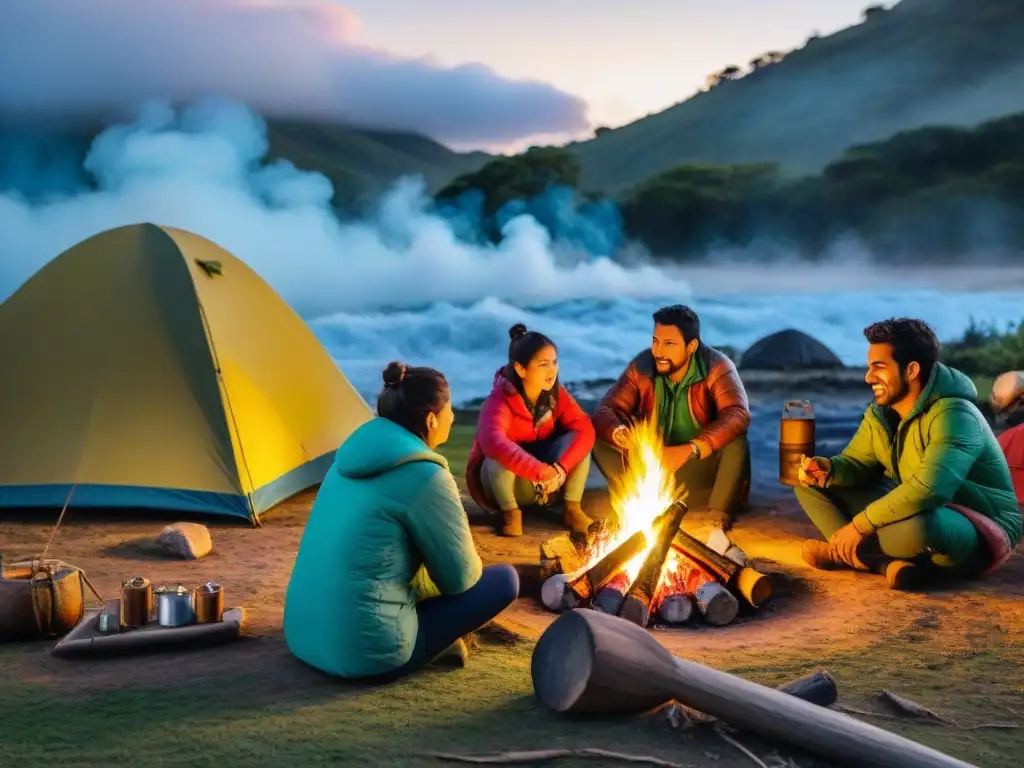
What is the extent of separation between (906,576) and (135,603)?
348 centimetres

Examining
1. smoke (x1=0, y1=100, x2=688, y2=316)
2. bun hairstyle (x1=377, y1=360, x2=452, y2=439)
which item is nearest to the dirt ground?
bun hairstyle (x1=377, y1=360, x2=452, y2=439)

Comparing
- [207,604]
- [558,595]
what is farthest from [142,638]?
[558,595]

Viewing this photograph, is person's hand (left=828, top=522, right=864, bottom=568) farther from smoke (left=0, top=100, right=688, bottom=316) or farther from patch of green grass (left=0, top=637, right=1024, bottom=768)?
smoke (left=0, top=100, right=688, bottom=316)

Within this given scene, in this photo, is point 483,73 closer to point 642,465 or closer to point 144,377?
point 144,377

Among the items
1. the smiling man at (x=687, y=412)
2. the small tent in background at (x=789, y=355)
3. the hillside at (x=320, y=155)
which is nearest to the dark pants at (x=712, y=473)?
the smiling man at (x=687, y=412)

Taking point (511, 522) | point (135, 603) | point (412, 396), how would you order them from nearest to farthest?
point (412, 396) < point (135, 603) < point (511, 522)

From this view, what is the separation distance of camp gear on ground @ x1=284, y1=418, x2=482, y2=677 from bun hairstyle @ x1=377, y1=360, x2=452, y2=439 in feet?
0.16

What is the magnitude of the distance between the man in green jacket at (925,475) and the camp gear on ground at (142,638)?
3.00 metres

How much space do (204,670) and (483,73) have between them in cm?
934

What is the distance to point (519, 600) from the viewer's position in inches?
213

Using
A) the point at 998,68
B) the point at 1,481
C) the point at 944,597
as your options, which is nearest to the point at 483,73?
the point at 998,68

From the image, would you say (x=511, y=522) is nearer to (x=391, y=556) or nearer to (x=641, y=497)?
(x=641, y=497)

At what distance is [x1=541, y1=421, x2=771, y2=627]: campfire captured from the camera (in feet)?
16.7

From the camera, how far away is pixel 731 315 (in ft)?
43.2
